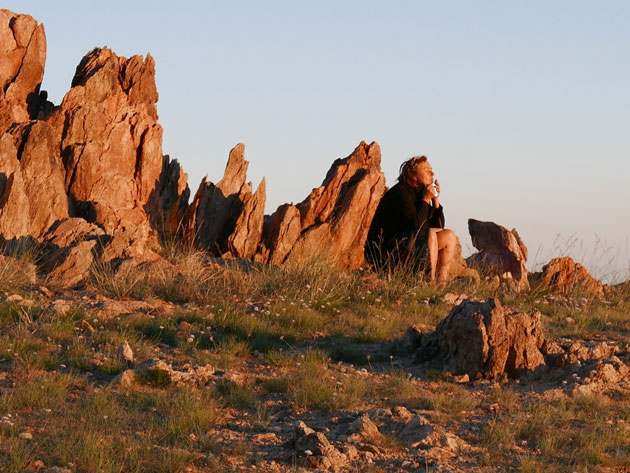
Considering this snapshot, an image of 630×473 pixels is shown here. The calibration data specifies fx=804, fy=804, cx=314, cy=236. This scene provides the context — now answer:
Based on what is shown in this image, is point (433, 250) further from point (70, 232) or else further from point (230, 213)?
point (70, 232)

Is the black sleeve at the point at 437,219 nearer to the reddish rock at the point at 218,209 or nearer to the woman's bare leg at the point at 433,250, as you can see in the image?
the woman's bare leg at the point at 433,250

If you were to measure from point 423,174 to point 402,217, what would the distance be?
77 cm

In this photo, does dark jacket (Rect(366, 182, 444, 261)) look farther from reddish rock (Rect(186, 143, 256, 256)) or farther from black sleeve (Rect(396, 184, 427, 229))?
reddish rock (Rect(186, 143, 256, 256))

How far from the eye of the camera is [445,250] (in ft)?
41.4

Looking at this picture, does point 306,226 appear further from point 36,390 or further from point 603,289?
point 36,390

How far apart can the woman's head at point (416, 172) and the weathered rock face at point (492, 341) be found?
17.9 feet

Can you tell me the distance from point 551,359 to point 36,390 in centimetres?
464

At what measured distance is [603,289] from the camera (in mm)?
14070

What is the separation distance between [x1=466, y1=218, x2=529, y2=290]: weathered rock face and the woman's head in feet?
6.93

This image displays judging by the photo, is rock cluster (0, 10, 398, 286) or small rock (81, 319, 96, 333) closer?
small rock (81, 319, 96, 333)

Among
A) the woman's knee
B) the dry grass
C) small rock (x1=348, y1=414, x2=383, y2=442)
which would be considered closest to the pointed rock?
the woman's knee

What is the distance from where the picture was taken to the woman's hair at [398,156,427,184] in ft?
42.4

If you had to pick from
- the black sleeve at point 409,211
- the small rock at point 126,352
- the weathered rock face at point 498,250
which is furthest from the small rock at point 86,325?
the weathered rock face at point 498,250

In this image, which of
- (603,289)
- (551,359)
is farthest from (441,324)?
(603,289)
